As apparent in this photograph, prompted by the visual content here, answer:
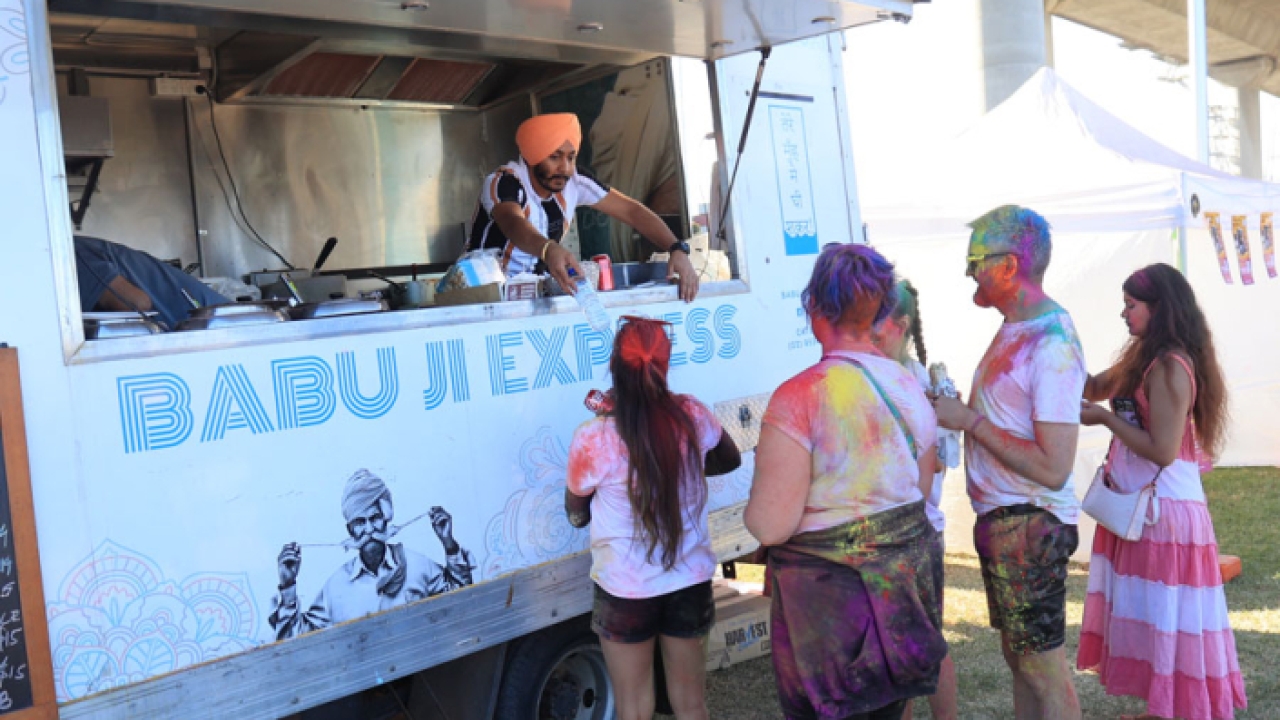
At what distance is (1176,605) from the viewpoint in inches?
159

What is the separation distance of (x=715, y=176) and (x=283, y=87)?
2.24 m

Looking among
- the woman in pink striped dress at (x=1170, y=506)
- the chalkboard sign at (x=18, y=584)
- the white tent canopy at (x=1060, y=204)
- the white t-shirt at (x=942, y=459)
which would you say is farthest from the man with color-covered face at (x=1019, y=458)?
the white tent canopy at (x=1060, y=204)

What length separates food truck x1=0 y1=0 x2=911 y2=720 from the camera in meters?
2.49

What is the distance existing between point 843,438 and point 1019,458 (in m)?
0.86

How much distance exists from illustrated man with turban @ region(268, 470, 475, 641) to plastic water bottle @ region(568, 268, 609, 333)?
2.80 ft

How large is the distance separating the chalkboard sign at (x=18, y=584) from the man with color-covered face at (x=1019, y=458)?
2.50 metres

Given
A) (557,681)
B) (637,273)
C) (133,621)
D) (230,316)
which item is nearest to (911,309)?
(637,273)

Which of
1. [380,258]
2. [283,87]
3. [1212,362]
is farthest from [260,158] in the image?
[1212,362]

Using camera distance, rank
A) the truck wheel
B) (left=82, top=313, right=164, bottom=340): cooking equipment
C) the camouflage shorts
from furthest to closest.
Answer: the truck wheel → the camouflage shorts → (left=82, top=313, right=164, bottom=340): cooking equipment

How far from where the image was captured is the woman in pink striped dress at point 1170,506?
156 inches

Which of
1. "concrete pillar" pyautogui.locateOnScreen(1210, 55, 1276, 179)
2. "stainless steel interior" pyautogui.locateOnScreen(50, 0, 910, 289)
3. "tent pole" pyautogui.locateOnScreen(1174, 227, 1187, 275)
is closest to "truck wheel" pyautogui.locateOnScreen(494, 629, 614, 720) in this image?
"stainless steel interior" pyautogui.locateOnScreen(50, 0, 910, 289)

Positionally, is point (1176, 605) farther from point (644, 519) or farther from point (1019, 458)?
point (644, 519)

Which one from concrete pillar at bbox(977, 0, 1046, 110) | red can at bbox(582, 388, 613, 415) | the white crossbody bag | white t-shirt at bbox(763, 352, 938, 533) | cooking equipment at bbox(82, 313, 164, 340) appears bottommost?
the white crossbody bag

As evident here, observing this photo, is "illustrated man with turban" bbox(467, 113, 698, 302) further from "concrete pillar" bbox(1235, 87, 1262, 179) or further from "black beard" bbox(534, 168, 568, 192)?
"concrete pillar" bbox(1235, 87, 1262, 179)
